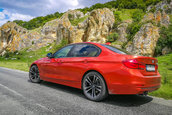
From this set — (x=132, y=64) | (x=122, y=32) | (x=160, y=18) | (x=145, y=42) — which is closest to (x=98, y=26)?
(x=122, y=32)

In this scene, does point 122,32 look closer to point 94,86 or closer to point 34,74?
point 34,74

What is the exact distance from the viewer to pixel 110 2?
91750mm

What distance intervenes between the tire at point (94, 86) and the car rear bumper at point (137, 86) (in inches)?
8.4

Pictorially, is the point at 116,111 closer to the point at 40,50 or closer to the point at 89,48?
the point at 89,48

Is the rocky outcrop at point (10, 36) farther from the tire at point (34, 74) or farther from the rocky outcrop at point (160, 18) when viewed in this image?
the tire at point (34, 74)

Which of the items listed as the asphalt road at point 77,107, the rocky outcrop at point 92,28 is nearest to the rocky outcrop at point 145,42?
the rocky outcrop at point 92,28

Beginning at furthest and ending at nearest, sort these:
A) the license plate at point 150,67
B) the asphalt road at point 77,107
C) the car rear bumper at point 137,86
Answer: the license plate at point 150,67 → the car rear bumper at point 137,86 → the asphalt road at point 77,107

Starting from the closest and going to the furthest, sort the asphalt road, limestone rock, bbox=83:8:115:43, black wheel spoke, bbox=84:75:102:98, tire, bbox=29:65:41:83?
the asphalt road < black wheel spoke, bbox=84:75:102:98 < tire, bbox=29:65:41:83 < limestone rock, bbox=83:8:115:43

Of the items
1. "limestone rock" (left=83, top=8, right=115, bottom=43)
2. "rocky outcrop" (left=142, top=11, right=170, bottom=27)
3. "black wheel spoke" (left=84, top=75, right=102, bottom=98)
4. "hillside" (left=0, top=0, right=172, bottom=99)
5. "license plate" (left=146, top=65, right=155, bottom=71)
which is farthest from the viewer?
"limestone rock" (left=83, top=8, right=115, bottom=43)

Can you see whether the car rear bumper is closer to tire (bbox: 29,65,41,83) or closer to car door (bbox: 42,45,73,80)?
car door (bbox: 42,45,73,80)

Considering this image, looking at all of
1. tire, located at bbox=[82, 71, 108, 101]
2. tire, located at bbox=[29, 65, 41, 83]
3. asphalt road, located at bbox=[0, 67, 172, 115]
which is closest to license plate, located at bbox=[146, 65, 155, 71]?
asphalt road, located at bbox=[0, 67, 172, 115]

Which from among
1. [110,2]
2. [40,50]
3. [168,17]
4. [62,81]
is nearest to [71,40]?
[40,50]

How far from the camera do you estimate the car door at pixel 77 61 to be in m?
3.90

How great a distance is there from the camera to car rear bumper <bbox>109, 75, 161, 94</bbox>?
10.0 ft
